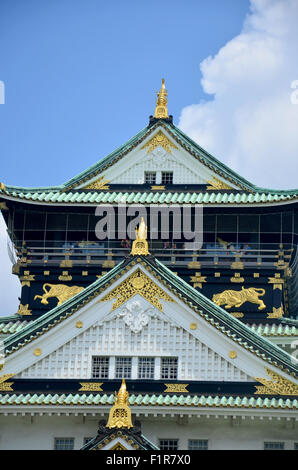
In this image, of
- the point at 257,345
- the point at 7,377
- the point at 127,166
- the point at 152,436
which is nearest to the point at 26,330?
the point at 7,377

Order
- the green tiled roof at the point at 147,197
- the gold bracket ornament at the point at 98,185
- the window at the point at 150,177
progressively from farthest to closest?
the window at the point at 150,177 → the gold bracket ornament at the point at 98,185 → the green tiled roof at the point at 147,197

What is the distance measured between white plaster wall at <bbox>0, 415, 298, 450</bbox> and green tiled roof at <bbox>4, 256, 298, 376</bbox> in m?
2.56

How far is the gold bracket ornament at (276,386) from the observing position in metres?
38.7

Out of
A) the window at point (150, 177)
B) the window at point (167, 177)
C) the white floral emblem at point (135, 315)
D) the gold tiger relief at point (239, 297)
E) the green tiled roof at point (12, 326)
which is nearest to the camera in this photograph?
the white floral emblem at point (135, 315)

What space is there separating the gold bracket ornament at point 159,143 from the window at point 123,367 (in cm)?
1350

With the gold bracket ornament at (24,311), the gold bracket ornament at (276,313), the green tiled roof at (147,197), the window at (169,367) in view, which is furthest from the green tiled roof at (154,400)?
the green tiled roof at (147,197)

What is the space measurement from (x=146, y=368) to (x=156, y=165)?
13214mm

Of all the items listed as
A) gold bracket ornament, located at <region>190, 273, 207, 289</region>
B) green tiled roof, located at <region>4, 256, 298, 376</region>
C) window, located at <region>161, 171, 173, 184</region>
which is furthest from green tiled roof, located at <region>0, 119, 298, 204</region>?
green tiled roof, located at <region>4, 256, 298, 376</region>

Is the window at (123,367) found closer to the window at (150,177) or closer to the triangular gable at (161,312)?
the triangular gable at (161,312)

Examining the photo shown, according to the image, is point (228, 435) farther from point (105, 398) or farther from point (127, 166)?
point (127, 166)

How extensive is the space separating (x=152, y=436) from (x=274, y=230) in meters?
13.7

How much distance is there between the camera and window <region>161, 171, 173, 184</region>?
167ft

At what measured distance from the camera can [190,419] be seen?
39875 mm
